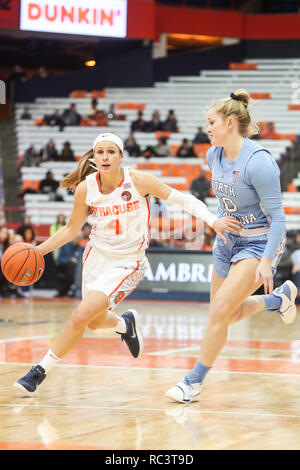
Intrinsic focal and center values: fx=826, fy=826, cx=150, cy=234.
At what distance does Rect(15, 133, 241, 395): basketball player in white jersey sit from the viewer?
610cm

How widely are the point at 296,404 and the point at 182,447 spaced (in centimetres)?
171

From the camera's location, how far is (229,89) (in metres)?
26.6

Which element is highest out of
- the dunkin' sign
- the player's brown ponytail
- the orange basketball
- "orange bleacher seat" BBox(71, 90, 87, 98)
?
the dunkin' sign

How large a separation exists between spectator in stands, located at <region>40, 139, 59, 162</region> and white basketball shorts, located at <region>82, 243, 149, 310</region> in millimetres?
17541

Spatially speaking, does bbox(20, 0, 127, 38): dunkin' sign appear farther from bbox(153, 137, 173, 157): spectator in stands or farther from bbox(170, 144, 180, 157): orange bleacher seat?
bbox(153, 137, 173, 157): spectator in stands

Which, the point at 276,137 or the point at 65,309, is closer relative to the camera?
the point at 65,309

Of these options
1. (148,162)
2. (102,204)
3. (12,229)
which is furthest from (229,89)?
(102,204)

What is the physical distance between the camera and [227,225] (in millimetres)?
5828

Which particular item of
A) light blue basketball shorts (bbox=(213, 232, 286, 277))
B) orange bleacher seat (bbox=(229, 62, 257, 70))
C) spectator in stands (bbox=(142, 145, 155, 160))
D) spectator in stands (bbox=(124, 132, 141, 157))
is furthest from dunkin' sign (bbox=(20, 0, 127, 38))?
light blue basketball shorts (bbox=(213, 232, 286, 277))

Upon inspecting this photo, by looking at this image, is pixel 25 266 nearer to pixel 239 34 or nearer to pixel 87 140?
pixel 87 140

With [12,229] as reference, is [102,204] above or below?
above

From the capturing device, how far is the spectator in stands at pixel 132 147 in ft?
75.8

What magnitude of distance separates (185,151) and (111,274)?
1698 centimetres

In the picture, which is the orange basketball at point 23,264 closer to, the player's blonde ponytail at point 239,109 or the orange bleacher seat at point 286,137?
the player's blonde ponytail at point 239,109
